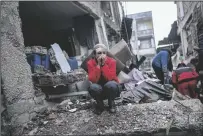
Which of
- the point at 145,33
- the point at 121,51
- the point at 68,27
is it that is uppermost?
the point at 145,33

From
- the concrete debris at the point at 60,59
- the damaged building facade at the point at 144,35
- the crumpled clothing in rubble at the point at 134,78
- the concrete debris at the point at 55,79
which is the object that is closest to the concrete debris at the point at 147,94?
the crumpled clothing in rubble at the point at 134,78

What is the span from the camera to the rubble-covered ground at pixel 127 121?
3.38m

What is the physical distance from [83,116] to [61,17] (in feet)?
18.2

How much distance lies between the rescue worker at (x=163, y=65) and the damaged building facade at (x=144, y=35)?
25856mm

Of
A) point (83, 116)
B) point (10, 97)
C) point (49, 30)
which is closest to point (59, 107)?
point (83, 116)

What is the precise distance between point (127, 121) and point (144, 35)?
32.8 meters

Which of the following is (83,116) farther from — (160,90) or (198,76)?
(198,76)

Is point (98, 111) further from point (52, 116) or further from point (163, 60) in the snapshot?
point (163, 60)

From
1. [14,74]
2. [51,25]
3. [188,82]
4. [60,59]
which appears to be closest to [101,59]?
[14,74]

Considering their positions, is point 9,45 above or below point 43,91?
above

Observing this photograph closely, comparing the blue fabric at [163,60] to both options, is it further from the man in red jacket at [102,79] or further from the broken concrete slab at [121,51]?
the man in red jacket at [102,79]

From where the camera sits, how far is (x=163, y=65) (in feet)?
20.0

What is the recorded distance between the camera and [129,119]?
→ 3666 mm

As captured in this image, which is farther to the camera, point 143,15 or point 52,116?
point 143,15
